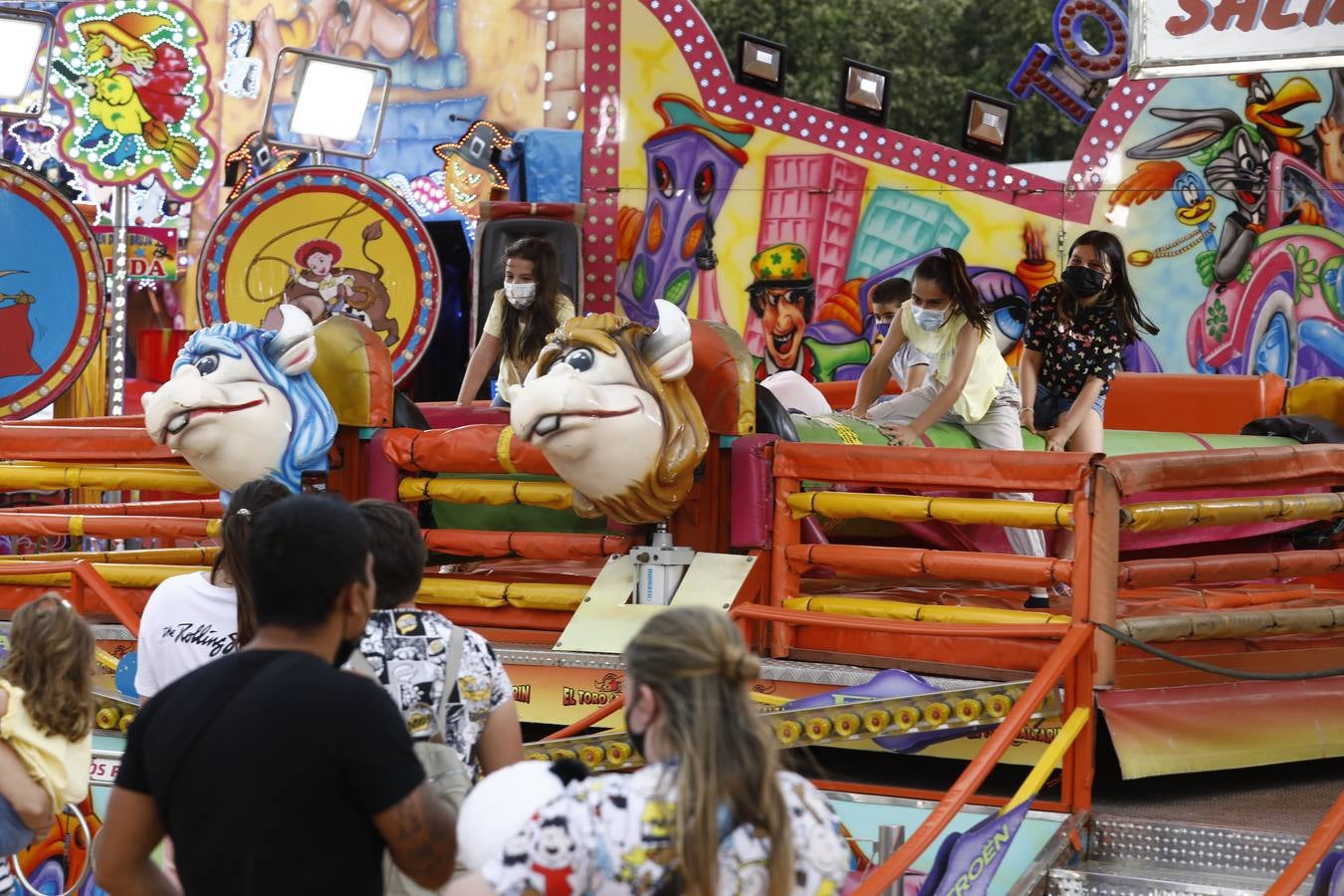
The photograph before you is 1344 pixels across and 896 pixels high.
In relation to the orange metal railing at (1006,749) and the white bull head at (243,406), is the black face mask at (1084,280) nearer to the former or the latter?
the orange metal railing at (1006,749)

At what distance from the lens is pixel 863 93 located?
10.4 meters

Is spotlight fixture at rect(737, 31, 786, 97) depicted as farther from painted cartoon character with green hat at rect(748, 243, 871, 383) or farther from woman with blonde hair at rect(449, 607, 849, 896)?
woman with blonde hair at rect(449, 607, 849, 896)

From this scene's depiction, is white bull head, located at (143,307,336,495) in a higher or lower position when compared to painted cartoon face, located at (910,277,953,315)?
lower

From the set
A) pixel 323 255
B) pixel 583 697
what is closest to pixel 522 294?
pixel 583 697

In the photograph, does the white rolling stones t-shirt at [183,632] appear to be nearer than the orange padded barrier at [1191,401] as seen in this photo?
Yes

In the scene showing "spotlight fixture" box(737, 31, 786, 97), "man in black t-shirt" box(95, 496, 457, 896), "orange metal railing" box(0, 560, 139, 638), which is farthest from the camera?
"spotlight fixture" box(737, 31, 786, 97)

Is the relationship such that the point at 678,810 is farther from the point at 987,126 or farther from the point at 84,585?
the point at 987,126

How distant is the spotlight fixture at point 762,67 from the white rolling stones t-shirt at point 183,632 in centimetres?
696

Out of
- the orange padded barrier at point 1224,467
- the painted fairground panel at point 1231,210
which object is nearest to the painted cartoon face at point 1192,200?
the painted fairground panel at point 1231,210

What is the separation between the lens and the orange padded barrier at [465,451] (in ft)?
20.4

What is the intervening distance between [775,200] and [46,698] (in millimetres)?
7113

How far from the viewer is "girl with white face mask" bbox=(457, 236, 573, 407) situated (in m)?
7.28

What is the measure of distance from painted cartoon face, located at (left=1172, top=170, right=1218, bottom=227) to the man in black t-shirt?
803cm

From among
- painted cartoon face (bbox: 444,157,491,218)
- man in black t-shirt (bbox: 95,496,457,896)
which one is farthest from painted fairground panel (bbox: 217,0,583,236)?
man in black t-shirt (bbox: 95,496,457,896)
